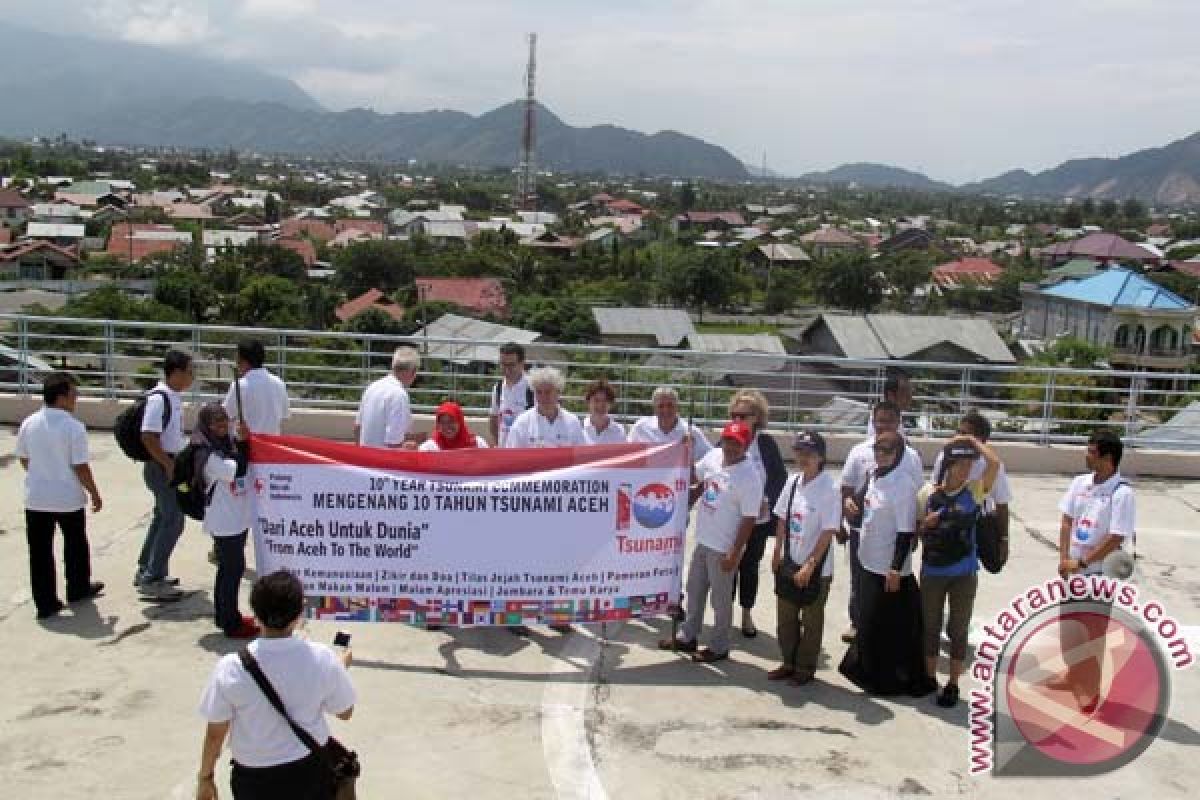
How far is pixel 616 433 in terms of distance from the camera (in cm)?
670

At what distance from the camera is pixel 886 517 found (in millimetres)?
5727

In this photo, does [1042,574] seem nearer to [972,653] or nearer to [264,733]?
[972,653]

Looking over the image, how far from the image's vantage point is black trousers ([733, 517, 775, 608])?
21.3ft

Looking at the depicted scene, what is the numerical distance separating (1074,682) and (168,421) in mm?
5514

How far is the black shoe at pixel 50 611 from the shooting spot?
6.54 m

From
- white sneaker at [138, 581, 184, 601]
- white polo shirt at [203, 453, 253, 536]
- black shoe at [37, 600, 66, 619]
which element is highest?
white polo shirt at [203, 453, 253, 536]

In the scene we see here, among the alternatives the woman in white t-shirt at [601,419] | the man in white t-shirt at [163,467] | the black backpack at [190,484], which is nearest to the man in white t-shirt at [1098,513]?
the woman in white t-shirt at [601,419]

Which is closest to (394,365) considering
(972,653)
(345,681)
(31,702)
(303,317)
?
(31,702)

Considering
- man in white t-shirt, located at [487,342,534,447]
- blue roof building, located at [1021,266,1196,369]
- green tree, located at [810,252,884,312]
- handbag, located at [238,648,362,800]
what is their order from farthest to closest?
green tree, located at [810,252,884,312]
blue roof building, located at [1021,266,1196,369]
man in white t-shirt, located at [487,342,534,447]
handbag, located at [238,648,362,800]

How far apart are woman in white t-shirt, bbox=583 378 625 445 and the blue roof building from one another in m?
67.2

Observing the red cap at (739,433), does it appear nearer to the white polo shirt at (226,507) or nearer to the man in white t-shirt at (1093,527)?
the man in white t-shirt at (1093,527)

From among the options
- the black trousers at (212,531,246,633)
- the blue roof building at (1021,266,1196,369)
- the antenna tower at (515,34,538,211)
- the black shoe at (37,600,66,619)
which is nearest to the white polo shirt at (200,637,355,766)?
the black trousers at (212,531,246,633)

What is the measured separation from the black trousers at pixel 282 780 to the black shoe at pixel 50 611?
361 cm

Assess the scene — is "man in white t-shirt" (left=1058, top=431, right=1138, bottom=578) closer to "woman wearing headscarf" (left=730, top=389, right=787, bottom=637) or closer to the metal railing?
the metal railing
